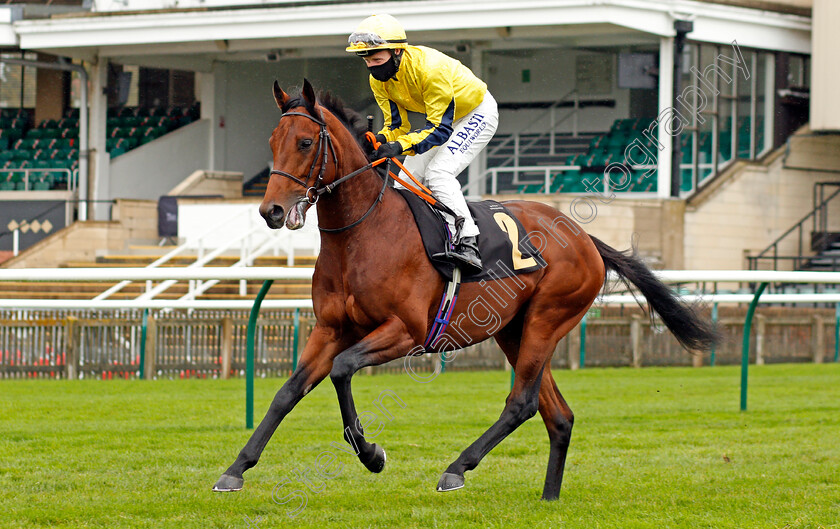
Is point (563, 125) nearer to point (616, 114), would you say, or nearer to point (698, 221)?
point (616, 114)

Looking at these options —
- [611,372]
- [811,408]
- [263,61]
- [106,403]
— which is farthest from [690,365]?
[263,61]

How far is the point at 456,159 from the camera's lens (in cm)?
493

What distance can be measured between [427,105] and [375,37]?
40 centimetres

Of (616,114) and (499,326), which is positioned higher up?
(616,114)

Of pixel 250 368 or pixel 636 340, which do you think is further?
pixel 636 340

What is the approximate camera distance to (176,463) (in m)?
5.36

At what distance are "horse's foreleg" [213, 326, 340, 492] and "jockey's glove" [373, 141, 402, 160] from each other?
0.79 metres

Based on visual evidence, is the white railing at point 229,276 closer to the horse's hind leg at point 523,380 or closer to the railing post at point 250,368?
the railing post at point 250,368

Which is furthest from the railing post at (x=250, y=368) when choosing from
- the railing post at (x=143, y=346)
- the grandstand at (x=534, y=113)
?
the grandstand at (x=534, y=113)

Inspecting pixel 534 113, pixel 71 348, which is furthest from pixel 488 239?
pixel 534 113

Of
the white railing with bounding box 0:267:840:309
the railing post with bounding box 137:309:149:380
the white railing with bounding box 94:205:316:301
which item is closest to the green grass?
the white railing with bounding box 0:267:840:309

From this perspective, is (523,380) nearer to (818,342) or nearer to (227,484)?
(227,484)

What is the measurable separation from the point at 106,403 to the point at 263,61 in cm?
1617

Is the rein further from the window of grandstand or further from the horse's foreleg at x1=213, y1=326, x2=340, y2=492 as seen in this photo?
the window of grandstand
